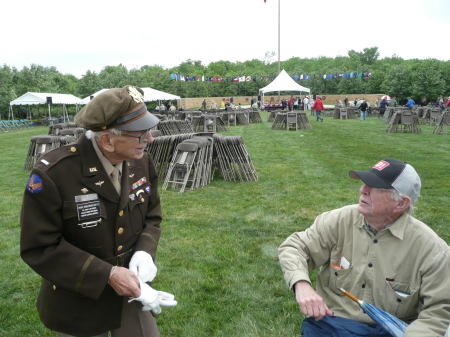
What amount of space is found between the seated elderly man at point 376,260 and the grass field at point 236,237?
133cm

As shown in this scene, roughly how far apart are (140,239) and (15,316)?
2.51 metres

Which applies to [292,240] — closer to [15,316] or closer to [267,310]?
[267,310]

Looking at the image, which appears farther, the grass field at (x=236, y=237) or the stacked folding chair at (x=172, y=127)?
the stacked folding chair at (x=172, y=127)

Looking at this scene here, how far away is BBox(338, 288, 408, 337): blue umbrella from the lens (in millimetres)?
2219

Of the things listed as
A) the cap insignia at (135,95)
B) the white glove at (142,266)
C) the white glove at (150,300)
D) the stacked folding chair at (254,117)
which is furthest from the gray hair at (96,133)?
the stacked folding chair at (254,117)

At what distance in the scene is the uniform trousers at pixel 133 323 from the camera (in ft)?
7.63

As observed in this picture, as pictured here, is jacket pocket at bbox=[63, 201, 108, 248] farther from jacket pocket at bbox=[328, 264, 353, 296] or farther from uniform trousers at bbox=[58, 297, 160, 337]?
jacket pocket at bbox=[328, 264, 353, 296]

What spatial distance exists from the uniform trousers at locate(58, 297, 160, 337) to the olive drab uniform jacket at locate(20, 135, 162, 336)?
5 centimetres

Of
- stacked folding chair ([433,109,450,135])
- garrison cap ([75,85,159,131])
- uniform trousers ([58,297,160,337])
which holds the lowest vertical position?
stacked folding chair ([433,109,450,135])

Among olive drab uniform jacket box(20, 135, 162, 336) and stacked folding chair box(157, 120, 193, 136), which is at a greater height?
olive drab uniform jacket box(20, 135, 162, 336)

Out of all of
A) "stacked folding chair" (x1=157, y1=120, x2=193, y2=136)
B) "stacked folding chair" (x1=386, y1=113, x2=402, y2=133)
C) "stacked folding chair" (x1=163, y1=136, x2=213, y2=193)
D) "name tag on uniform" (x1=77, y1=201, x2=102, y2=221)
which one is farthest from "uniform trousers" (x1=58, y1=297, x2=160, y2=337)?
"stacked folding chair" (x1=386, y1=113, x2=402, y2=133)

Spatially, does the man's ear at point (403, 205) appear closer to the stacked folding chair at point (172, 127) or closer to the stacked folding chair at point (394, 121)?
the stacked folding chair at point (172, 127)

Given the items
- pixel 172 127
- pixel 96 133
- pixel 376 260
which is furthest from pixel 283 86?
pixel 96 133

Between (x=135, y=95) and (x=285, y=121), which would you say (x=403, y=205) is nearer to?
(x=135, y=95)
